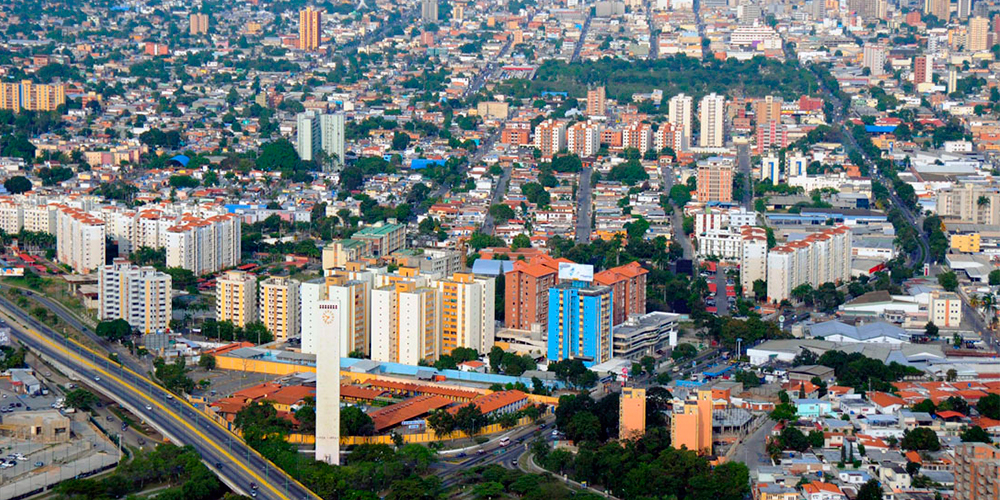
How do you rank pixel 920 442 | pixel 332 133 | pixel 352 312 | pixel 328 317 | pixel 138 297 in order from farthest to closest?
1. pixel 332 133
2. pixel 138 297
3. pixel 352 312
4. pixel 920 442
5. pixel 328 317

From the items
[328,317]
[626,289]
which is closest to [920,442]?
[328,317]

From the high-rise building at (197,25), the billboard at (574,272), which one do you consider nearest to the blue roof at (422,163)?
the billboard at (574,272)

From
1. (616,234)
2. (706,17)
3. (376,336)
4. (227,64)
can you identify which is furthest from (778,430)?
(706,17)

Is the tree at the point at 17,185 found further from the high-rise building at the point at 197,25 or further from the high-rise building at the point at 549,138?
the high-rise building at the point at 197,25

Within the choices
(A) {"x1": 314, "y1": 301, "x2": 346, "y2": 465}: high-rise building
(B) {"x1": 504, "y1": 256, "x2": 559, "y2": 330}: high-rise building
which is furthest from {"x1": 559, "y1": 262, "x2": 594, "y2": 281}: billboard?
(A) {"x1": 314, "y1": 301, "x2": 346, "y2": 465}: high-rise building

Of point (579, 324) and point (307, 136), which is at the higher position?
point (307, 136)

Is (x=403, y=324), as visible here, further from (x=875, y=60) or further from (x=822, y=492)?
(x=875, y=60)

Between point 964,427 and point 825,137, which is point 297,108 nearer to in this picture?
point 825,137

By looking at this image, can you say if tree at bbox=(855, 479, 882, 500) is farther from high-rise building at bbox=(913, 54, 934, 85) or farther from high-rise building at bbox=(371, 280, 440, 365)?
high-rise building at bbox=(913, 54, 934, 85)
